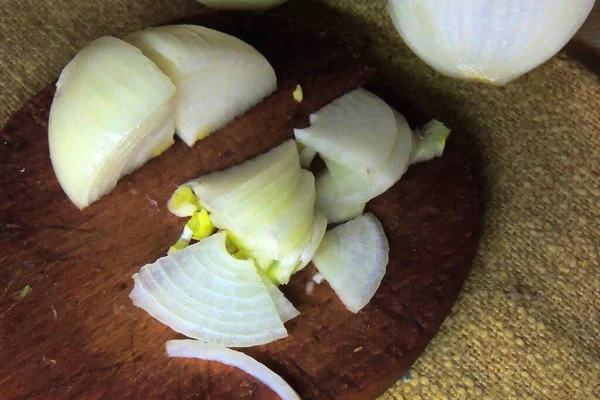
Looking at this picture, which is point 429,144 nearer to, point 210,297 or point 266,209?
point 266,209

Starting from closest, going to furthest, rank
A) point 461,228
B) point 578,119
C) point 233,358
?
point 233,358 → point 461,228 → point 578,119

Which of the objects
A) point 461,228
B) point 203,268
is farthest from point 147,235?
point 461,228

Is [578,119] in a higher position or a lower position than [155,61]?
lower

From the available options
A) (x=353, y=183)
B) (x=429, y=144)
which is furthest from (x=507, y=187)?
(x=353, y=183)

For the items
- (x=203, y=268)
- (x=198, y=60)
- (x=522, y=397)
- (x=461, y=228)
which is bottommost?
(x=522, y=397)

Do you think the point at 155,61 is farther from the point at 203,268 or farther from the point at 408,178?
the point at 408,178

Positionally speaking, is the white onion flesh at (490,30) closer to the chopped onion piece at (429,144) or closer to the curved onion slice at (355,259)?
the chopped onion piece at (429,144)

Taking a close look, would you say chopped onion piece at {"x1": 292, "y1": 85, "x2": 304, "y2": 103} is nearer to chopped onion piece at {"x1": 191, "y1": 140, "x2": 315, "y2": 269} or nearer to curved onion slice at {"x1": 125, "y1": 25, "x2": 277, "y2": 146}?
curved onion slice at {"x1": 125, "y1": 25, "x2": 277, "y2": 146}
